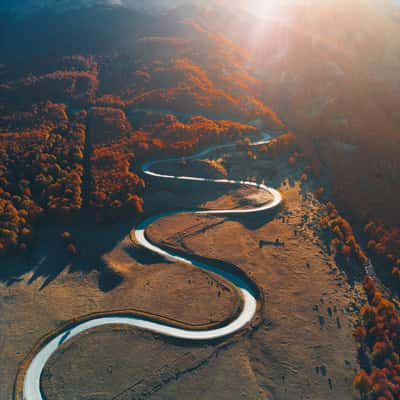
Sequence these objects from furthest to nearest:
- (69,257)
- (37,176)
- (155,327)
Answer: (37,176), (69,257), (155,327)

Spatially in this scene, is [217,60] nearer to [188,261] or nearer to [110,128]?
[110,128]

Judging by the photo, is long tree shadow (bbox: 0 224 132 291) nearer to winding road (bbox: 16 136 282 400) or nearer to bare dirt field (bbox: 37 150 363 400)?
winding road (bbox: 16 136 282 400)

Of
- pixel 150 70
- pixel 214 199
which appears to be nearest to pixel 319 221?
pixel 214 199

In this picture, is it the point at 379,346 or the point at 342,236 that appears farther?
the point at 342,236

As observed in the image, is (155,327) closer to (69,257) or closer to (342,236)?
(69,257)

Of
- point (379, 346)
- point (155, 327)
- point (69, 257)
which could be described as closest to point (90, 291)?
point (69, 257)

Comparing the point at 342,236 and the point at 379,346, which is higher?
the point at 342,236

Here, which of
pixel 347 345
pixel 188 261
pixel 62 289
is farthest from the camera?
pixel 188 261

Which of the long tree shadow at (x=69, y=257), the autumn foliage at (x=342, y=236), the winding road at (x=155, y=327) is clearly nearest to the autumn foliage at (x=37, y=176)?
the long tree shadow at (x=69, y=257)
